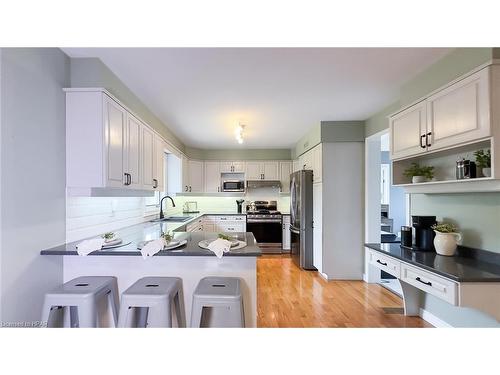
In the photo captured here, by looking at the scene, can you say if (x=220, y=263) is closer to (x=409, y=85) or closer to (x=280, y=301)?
(x=280, y=301)

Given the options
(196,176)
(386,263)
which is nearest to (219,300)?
(386,263)

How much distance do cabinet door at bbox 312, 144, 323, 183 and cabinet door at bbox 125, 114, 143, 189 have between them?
2.60 meters

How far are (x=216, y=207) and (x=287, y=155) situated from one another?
2.13 meters

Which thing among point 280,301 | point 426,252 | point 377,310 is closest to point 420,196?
point 426,252

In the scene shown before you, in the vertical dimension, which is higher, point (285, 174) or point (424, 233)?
point (285, 174)

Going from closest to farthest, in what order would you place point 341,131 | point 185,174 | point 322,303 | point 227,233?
point 227,233 < point 322,303 < point 341,131 < point 185,174

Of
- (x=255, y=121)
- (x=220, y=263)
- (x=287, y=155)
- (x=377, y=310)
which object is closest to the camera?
(x=220, y=263)

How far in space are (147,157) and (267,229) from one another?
3284mm

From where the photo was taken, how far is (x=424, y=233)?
2326 millimetres

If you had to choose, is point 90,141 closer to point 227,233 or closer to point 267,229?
point 227,233

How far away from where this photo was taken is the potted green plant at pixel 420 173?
2.39 m

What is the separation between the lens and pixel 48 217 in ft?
6.15

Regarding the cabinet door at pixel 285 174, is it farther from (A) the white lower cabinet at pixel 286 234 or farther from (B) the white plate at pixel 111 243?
(B) the white plate at pixel 111 243

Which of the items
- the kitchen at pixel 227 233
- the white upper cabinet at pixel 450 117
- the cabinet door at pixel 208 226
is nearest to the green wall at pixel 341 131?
the kitchen at pixel 227 233
